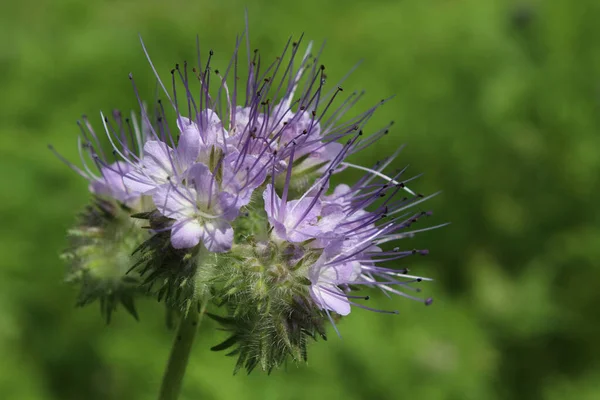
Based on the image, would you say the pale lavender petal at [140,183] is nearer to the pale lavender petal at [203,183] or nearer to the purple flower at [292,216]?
the pale lavender petal at [203,183]

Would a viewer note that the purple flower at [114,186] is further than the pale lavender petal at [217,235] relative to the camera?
Yes

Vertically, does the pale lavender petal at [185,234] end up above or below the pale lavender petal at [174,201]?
below

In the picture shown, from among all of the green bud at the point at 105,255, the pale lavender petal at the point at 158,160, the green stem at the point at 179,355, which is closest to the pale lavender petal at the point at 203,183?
the pale lavender petal at the point at 158,160

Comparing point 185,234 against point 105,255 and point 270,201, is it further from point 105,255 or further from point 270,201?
point 105,255

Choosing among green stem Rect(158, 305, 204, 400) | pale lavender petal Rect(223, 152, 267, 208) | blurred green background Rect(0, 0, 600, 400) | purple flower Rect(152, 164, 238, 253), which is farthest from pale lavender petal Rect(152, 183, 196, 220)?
blurred green background Rect(0, 0, 600, 400)

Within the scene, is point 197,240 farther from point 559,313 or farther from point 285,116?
point 559,313

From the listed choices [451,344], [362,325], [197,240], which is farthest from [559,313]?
[197,240]
